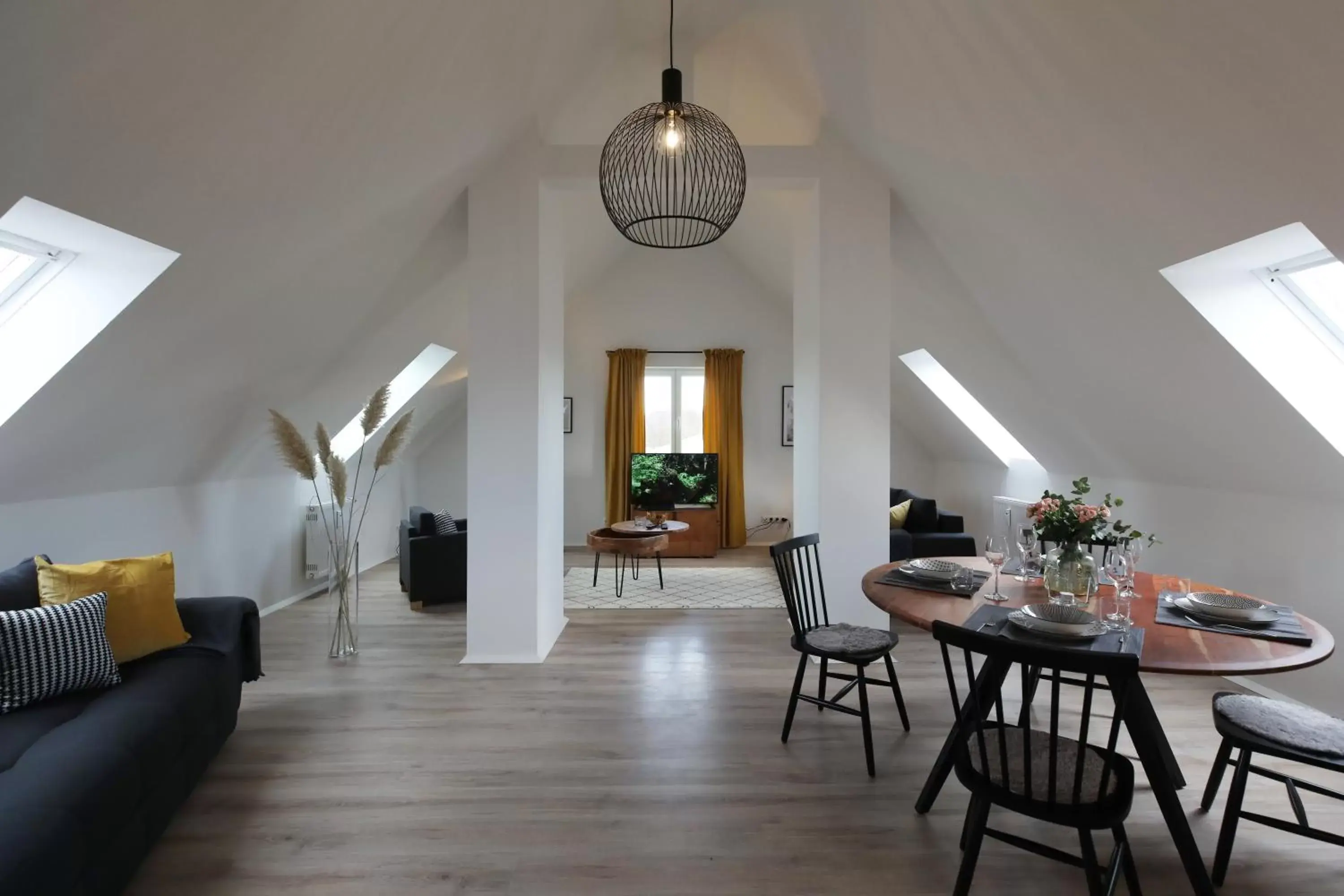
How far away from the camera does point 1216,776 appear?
2.25m

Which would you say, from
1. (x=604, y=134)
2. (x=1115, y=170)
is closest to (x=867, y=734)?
(x=1115, y=170)

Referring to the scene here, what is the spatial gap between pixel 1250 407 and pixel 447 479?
7144mm

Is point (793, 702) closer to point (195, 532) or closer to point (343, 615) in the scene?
point (343, 615)

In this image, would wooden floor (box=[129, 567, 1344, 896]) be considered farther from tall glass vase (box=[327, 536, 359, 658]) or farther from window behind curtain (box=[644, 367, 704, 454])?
window behind curtain (box=[644, 367, 704, 454])

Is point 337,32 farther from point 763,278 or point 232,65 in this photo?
point 763,278

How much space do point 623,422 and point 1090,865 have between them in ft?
21.8

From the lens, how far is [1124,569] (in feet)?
7.47

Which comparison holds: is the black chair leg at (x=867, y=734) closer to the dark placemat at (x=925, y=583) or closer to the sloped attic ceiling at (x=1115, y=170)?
the dark placemat at (x=925, y=583)

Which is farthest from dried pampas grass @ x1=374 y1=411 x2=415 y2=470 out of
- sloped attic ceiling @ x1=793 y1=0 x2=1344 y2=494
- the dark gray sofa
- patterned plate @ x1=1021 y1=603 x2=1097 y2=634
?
patterned plate @ x1=1021 y1=603 x2=1097 y2=634

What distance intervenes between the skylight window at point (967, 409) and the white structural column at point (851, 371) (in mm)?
1910

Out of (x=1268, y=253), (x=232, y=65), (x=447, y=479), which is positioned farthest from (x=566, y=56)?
(x=447, y=479)

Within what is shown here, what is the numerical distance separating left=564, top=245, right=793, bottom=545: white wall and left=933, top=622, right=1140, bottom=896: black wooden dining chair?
20.2 ft

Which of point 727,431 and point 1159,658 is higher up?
point 727,431

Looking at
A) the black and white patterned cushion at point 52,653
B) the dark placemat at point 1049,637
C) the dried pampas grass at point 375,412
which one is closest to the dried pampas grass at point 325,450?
the dried pampas grass at point 375,412
